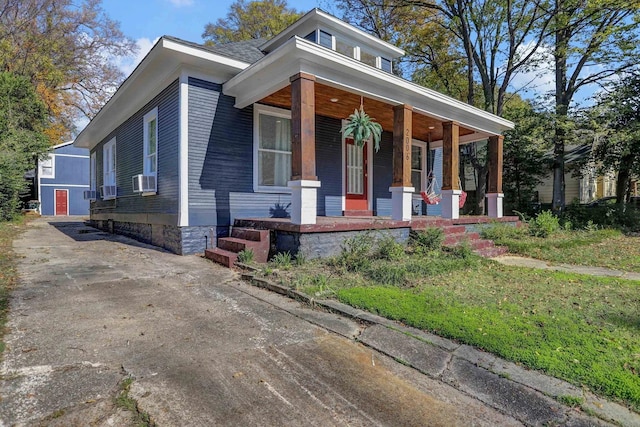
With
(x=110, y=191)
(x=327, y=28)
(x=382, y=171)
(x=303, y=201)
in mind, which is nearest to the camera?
(x=303, y=201)

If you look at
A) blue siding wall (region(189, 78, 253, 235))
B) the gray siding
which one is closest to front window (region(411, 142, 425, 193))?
blue siding wall (region(189, 78, 253, 235))

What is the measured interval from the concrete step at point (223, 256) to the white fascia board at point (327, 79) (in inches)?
117

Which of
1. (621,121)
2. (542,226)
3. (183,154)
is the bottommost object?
(542,226)

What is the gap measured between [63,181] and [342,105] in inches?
910

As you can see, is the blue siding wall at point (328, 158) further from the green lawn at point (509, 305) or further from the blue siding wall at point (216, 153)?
the green lawn at point (509, 305)

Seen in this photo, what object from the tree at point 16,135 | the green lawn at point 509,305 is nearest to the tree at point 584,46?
the green lawn at point 509,305

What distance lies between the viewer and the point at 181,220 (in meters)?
6.47

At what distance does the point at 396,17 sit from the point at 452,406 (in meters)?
18.1

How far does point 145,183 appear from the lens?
7.54 meters

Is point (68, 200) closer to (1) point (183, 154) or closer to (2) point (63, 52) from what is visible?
(2) point (63, 52)

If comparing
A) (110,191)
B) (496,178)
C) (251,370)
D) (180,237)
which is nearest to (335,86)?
(180,237)

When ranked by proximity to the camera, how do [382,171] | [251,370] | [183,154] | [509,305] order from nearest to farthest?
[251,370], [509,305], [183,154], [382,171]

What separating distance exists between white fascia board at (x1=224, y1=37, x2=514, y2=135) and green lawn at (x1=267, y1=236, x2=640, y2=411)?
10.1 ft

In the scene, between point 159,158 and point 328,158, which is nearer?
point 159,158
